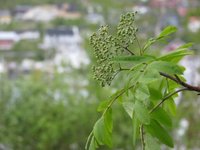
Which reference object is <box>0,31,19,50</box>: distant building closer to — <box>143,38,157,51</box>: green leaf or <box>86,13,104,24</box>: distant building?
<box>86,13,104,24</box>: distant building

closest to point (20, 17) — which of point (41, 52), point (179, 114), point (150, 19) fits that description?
point (41, 52)

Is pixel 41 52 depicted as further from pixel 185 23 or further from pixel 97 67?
pixel 97 67

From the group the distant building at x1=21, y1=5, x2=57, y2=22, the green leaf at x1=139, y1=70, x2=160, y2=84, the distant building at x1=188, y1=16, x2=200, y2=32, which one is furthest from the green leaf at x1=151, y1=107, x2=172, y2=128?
the distant building at x1=21, y1=5, x2=57, y2=22

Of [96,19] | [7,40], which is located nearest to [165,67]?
[96,19]

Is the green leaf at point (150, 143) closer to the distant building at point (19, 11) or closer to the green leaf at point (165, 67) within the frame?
the green leaf at point (165, 67)

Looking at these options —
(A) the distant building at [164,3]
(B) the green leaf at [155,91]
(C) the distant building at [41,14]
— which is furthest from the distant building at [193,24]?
(B) the green leaf at [155,91]
